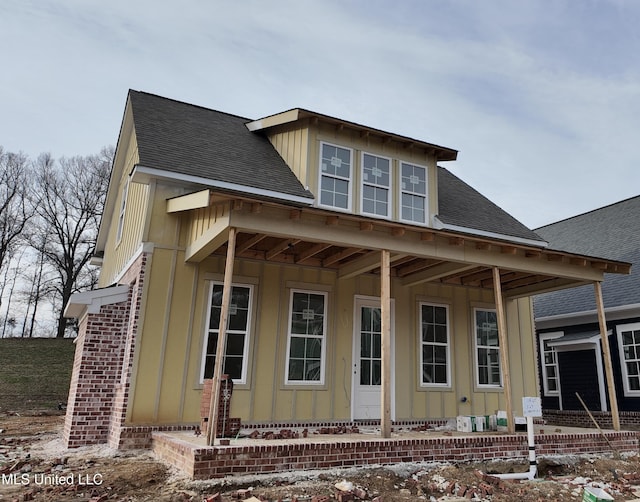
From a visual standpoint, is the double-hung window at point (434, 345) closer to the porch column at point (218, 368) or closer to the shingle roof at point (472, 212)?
the shingle roof at point (472, 212)

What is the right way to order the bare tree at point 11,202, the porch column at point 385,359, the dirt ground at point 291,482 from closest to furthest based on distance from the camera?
the dirt ground at point 291,482, the porch column at point 385,359, the bare tree at point 11,202

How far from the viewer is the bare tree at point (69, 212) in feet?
86.3

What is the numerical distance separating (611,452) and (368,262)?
5.16m

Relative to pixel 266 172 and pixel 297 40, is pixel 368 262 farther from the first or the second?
pixel 297 40

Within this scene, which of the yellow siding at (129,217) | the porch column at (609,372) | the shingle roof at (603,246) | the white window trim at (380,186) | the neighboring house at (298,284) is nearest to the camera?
the neighboring house at (298,284)

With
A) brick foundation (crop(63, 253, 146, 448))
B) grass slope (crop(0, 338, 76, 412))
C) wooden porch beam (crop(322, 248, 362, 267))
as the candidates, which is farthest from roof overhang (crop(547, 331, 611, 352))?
grass slope (crop(0, 338, 76, 412))

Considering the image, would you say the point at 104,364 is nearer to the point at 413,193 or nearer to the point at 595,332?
the point at 413,193

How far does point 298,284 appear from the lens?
877 cm

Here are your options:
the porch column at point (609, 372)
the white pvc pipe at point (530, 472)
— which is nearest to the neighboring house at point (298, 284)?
the porch column at point (609, 372)

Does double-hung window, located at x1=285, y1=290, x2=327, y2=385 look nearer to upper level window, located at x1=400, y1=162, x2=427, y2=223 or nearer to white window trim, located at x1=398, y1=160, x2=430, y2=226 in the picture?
white window trim, located at x1=398, y1=160, x2=430, y2=226

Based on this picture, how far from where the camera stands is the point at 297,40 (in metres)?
12.1

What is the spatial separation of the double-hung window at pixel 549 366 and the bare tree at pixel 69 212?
2327 centimetres

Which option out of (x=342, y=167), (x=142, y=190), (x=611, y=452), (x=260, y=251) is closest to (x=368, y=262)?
(x=260, y=251)

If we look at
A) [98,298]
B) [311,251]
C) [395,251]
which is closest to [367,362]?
[311,251]
